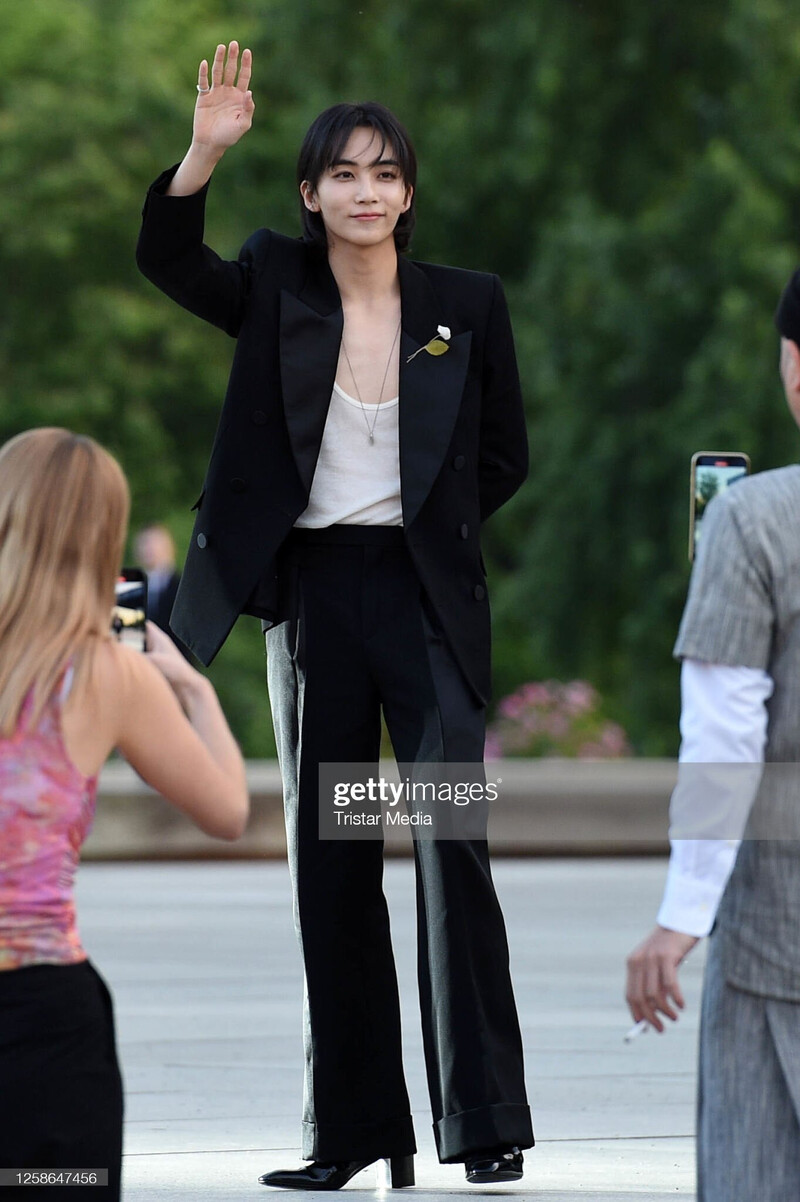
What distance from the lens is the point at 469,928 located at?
4.62 meters

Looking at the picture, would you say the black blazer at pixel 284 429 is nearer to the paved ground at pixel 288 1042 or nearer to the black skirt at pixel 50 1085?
the paved ground at pixel 288 1042

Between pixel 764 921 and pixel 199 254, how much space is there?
6.91 feet

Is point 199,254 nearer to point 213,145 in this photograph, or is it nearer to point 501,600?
point 213,145

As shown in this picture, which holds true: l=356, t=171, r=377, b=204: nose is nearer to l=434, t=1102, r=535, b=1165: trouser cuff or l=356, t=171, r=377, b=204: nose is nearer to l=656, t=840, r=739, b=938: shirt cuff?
l=434, t=1102, r=535, b=1165: trouser cuff

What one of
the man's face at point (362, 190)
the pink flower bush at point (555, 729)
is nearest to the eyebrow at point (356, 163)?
the man's face at point (362, 190)

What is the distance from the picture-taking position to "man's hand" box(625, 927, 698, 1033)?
3010mm

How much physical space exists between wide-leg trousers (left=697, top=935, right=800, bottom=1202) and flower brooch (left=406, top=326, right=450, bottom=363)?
6.41ft

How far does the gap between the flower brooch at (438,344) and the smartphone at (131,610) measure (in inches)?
51.3

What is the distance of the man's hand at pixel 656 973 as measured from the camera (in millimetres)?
3010

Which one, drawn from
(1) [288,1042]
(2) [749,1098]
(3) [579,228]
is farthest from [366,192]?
(3) [579,228]

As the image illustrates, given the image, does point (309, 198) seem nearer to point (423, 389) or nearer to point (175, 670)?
point (423, 389)

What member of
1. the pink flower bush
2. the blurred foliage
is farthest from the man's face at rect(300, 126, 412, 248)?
the blurred foliage

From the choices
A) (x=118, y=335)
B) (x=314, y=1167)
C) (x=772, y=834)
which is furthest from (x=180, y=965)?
(x=118, y=335)

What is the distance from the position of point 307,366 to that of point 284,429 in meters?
0.13
